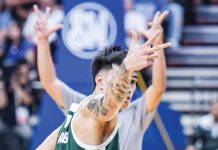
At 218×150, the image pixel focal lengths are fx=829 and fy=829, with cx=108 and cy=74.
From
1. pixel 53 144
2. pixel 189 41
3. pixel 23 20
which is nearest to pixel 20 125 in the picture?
pixel 23 20

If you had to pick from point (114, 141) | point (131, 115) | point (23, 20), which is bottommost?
point (23, 20)

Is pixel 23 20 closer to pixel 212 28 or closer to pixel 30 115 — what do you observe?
pixel 30 115

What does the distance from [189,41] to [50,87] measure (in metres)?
7.25

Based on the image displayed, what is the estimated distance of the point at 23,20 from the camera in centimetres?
1273

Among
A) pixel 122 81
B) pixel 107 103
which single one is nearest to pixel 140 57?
pixel 122 81

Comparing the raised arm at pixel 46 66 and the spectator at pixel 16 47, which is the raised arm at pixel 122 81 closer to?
the raised arm at pixel 46 66

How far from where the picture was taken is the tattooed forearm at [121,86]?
4.08 m

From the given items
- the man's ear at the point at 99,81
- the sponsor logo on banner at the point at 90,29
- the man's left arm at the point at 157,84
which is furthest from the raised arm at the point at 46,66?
the man's ear at the point at 99,81

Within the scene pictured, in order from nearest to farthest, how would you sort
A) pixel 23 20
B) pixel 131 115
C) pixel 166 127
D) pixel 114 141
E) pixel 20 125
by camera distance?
1. pixel 114 141
2. pixel 131 115
3. pixel 166 127
4. pixel 20 125
5. pixel 23 20

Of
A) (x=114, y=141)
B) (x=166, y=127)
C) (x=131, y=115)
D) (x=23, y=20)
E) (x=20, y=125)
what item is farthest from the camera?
(x=23, y=20)

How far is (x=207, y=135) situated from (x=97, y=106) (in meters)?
5.51

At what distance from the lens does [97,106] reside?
4258mm

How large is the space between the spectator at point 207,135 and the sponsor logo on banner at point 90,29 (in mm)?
2627

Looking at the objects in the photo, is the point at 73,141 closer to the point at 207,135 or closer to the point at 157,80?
the point at 157,80
